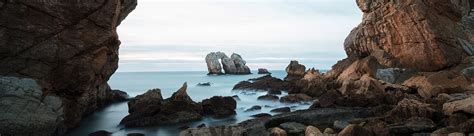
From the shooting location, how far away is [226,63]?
5566 inches

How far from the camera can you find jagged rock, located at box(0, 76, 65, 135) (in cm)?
1853

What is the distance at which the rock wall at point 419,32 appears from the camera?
126 feet

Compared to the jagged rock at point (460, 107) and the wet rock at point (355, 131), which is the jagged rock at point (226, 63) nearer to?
the jagged rock at point (460, 107)

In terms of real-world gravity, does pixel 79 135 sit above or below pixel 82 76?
below

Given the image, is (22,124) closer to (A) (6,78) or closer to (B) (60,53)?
(A) (6,78)

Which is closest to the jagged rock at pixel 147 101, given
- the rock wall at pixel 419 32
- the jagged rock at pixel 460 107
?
the jagged rock at pixel 460 107

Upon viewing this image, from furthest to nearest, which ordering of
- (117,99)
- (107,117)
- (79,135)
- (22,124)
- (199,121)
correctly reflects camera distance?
(117,99)
(107,117)
(199,121)
(79,135)
(22,124)

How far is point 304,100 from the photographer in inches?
1636

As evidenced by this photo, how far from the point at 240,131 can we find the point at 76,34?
13.2 metres

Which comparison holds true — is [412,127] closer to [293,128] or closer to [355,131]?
[355,131]

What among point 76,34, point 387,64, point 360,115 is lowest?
point 360,115

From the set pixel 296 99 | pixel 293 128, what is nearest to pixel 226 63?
pixel 296 99

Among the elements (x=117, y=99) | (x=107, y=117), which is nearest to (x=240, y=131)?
(x=107, y=117)

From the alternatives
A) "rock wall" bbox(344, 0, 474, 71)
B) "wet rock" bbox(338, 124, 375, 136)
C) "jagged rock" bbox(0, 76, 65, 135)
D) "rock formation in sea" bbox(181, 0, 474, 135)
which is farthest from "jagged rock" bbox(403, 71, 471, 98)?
"jagged rock" bbox(0, 76, 65, 135)
